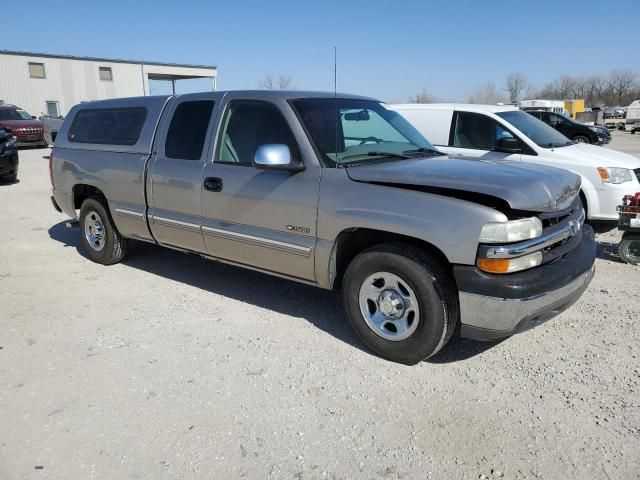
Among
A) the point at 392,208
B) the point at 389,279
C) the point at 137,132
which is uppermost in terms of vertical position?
the point at 137,132

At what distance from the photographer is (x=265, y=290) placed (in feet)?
16.8

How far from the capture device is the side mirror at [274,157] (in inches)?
147

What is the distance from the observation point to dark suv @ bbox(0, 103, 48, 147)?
65.7 ft

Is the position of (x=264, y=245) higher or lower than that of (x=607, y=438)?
higher

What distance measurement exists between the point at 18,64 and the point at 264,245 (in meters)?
42.4

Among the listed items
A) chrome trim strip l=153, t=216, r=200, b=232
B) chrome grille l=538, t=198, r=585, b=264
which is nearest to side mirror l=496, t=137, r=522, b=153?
chrome grille l=538, t=198, r=585, b=264

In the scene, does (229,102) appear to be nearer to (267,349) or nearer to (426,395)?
(267,349)

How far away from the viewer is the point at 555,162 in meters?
6.98

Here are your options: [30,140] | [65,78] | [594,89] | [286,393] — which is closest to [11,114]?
[30,140]

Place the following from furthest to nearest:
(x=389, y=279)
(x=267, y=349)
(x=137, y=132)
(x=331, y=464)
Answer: (x=137, y=132), (x=267, y=349), (x=389, y=279), (x=331, y=464)

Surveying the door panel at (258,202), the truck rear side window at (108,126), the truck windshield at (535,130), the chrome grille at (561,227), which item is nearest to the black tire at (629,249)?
the truck windshield at (535,130)

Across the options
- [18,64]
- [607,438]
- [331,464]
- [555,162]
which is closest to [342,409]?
[331,464]

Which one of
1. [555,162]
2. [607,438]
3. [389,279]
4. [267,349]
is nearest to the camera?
[607,438]

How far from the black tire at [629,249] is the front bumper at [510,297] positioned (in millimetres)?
3022
